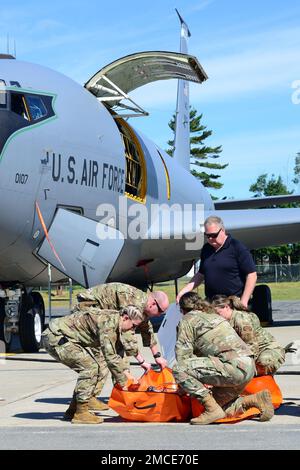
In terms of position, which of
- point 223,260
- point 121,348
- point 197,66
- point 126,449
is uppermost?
point 197,66

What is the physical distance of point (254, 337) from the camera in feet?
30.5

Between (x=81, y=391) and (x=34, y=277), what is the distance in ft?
23.8

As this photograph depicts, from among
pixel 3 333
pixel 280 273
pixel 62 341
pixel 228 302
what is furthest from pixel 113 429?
pixel 280 273

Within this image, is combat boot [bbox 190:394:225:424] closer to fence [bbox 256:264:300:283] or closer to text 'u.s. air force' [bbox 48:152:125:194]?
text 'u.s. air force' [bbox 48:152:125:194]

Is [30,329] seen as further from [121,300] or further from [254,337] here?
[254,337]

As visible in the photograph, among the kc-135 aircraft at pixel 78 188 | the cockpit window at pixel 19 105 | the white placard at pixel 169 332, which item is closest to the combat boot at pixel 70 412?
the white placard at pixel 169 332

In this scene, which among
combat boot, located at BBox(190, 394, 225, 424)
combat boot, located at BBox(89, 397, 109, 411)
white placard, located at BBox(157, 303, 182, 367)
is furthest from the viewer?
white placard, located at BBox(157, 303, 182, 367)

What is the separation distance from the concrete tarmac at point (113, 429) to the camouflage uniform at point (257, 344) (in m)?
0.42

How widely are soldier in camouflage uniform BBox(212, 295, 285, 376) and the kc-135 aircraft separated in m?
5.32

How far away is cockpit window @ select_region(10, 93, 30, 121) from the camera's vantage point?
14.3m

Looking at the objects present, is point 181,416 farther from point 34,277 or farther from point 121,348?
point 34,277

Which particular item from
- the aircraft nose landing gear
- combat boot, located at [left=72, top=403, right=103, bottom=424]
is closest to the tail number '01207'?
the aircraft nose landing gear
